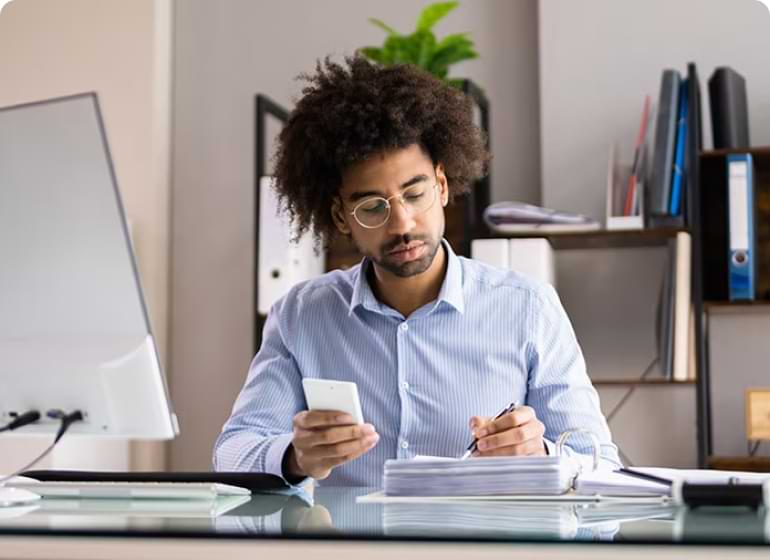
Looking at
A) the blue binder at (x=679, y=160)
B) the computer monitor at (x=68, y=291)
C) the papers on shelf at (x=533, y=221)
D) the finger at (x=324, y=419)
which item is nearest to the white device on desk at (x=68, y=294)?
the computer monitor at (x=68, y=291)

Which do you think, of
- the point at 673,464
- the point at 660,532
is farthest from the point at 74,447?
the point at 660,532

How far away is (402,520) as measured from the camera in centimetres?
100

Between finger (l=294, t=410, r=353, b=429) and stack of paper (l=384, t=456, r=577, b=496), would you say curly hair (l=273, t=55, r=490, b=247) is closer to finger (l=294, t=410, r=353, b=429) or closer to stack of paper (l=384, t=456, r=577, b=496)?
finger (l=294, t=410, r=353, b=429)

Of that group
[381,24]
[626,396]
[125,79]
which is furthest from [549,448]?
[125,79]

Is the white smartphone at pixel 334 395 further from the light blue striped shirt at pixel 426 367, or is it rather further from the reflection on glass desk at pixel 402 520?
the light blue striped shirt at pixel 426 367

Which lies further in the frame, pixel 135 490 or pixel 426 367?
pixel 426 367

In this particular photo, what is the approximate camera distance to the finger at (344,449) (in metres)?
1.41

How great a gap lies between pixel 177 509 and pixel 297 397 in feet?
2.51

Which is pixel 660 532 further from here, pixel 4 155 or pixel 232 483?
pixel 4 155

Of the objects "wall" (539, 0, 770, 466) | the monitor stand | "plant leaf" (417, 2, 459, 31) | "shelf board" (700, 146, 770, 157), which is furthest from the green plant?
the monitor stand

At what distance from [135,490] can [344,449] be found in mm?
282

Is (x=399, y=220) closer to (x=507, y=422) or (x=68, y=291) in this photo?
(x=507, y=422)

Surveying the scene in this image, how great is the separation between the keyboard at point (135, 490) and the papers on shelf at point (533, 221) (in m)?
1.64

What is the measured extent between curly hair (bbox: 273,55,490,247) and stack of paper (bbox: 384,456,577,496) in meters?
0.75
